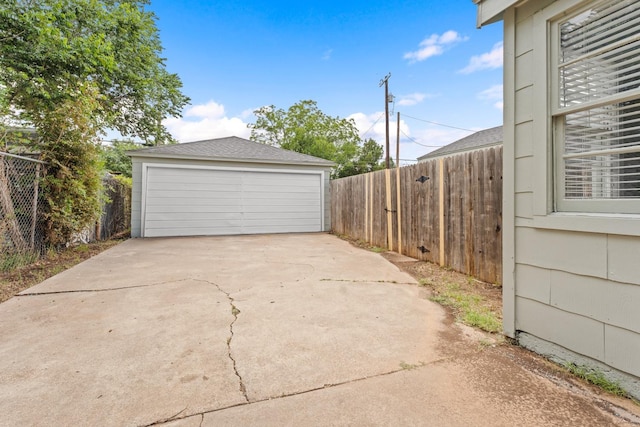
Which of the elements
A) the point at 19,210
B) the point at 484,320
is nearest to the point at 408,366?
the point at 484,320

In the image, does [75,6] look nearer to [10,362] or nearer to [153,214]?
[153,214]

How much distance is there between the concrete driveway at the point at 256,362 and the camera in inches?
53.4

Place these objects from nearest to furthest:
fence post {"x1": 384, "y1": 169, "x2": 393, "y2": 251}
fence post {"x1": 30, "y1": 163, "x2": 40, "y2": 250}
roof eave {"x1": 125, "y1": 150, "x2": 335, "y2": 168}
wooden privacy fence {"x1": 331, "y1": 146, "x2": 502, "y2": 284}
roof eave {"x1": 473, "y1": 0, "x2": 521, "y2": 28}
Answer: roof eave {"x1": 473, "y1": 0, "x2": 521, "y2": 28} < wooden privacy fence {"x1": 331, "y1": 146, "x2": 502, "y2": 284} < fence post {"x1": 30, "y1": 163, "x2": 40, "y2": 250} < fence post {"x1": 384, "y1": 169, "x2": 393, "y2": 251} < roof eave {"x1": 125, "y1": 150, "x2": 335, "y2": 168}

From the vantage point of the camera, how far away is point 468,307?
275cm

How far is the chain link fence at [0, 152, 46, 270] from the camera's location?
3.98 metres

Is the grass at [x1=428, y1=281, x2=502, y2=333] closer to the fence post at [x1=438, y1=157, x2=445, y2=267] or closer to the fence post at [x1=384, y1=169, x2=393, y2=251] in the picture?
the fence post at [x1=438, y1=157, x2=445, y2=267]

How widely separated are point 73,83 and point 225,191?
436 cm

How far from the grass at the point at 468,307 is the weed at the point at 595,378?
56 cm

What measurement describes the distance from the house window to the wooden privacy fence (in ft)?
5.33

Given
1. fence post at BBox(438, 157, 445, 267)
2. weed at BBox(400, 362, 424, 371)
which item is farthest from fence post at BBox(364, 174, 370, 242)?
weed at BBox(400, 362, 424, 371)

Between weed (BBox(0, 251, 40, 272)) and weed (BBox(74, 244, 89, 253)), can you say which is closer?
weed (BBox(0, 251, 40, 272))

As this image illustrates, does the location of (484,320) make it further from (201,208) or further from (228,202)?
(201,208)

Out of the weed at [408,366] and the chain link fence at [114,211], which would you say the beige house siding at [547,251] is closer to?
the weed at [408,366]

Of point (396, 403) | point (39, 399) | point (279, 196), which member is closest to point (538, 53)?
point (396, 403)
